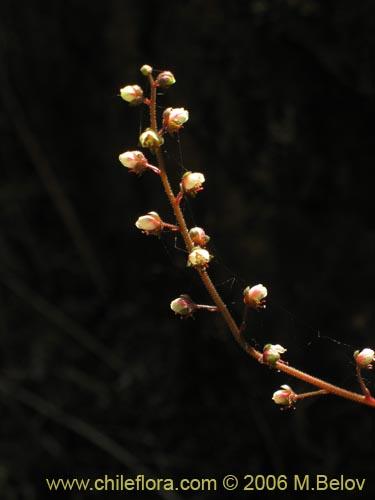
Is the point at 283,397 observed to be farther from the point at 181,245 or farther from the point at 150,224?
the point at 181,245

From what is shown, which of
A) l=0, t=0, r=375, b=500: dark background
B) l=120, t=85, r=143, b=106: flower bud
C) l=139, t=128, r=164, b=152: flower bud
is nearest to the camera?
l=139, t=128, r=164, b=152: flower bud

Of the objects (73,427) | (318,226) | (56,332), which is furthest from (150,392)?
(318,226)

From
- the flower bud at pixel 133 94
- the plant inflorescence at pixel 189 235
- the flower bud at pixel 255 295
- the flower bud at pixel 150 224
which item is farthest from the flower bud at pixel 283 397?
the flower bud at pixel 133 94

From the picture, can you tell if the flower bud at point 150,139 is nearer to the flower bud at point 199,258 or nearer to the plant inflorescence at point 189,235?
the plant inflorescence at point 189,235

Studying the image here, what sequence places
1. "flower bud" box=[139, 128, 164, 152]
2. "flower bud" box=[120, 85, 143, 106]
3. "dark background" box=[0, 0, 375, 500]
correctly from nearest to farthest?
"flower bud" box=[139, 128, 164, 152]
"flower bud" box=[120, 85, 143, 106]
"dark background" box=[0, 0, 375, 500]

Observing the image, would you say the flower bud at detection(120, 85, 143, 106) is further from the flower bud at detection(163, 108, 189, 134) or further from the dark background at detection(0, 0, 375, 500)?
the dark background at detection(0, 0, 375, 500)

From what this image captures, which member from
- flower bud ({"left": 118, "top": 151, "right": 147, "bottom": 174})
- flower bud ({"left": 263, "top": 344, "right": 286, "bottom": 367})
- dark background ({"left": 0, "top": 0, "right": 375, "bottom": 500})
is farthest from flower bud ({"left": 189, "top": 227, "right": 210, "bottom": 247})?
dark background ({"left": 0, "top": 0, "right": 375, "bottom": 500})

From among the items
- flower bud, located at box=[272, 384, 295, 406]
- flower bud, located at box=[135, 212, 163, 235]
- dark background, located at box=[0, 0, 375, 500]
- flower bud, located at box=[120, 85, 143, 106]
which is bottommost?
flower bud, located at box=[272, 384, 295, 406]
